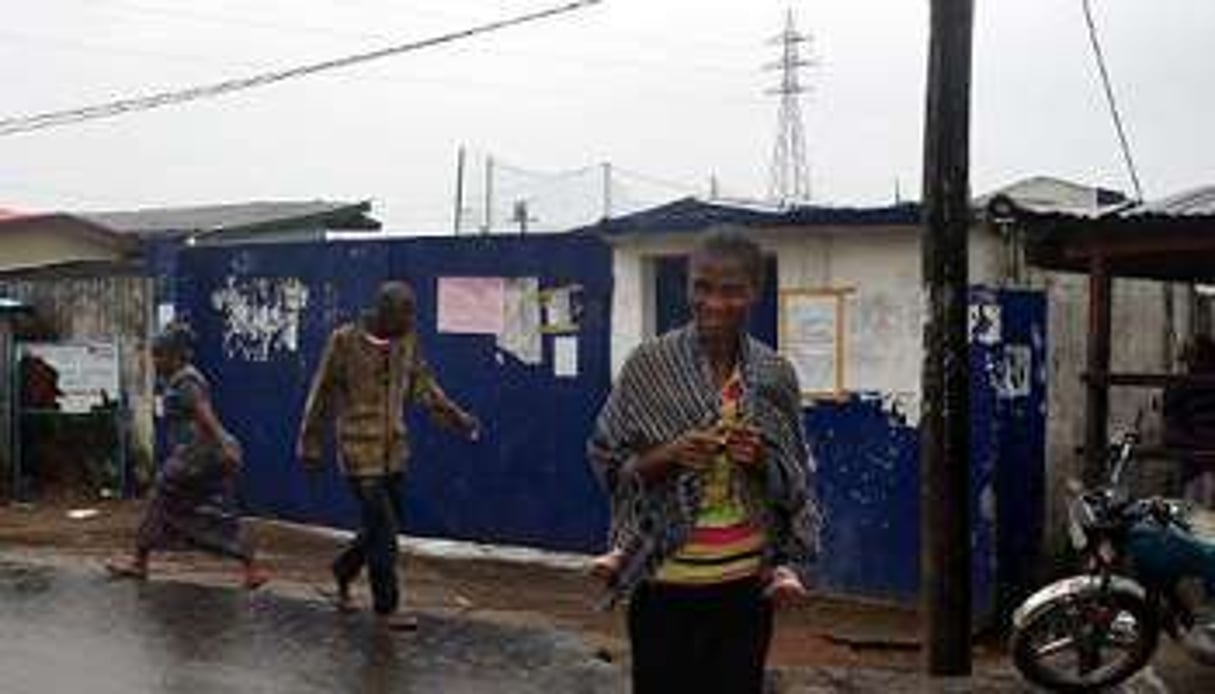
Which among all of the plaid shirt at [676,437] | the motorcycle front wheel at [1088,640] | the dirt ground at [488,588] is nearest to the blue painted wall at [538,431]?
the dirt ground at [488,588]

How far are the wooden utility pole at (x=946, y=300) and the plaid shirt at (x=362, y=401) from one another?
2.80 meters

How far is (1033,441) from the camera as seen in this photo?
1144 cm

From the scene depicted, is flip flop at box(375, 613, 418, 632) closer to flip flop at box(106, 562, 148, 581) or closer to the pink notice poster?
flip flop at box(106, 562, 148, 581)

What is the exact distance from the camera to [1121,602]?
888 cm

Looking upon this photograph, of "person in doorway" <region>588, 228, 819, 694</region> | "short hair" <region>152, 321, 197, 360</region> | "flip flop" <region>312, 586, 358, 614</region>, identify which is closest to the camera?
"person in doorway" <region>588, 228, 819, 694</region>

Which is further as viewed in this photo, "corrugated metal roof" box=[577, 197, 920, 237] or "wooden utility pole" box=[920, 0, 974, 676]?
"corrugated metal roof" box=[577, 197, 920, 237]

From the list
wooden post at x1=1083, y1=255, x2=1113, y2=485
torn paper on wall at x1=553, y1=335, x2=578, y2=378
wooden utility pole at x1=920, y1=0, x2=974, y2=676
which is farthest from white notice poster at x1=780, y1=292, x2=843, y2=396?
wooden utility pole at x1=920, y1=0, x2=974, y2=676

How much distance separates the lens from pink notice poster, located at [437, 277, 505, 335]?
1333 centimetres

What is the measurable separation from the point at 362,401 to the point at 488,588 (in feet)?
7.86

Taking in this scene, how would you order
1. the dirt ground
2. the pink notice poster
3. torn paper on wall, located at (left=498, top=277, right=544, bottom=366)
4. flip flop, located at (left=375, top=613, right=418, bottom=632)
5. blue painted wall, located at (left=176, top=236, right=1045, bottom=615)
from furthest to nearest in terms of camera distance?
1. the pink notice poster
2. torn paper on wall, located at (left=498, top=277, right=544, bottom=366)
3. blue painted wall, located at (left=176, top=236, right=1045, bottom=615)
4. the dirt ground
5. flip flop, located at (left=375, top=613, right=418, bottom=632)

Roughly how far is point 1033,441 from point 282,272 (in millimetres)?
5970

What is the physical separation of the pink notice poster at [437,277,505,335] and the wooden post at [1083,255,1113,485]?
4701mm

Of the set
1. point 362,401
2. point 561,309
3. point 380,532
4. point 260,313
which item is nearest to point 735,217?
point 561,309

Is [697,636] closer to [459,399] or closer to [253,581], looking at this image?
[253,581]
